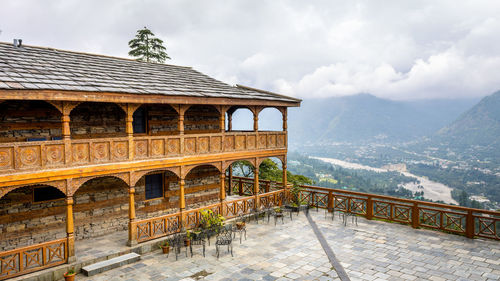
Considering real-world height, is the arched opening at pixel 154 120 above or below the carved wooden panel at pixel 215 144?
above

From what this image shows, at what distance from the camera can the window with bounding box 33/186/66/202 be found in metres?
12.2

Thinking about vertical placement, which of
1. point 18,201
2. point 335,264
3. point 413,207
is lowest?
point 335,264

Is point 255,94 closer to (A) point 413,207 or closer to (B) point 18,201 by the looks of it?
(A) point 413,207

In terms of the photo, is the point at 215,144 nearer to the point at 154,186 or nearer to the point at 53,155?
the point at 154,186

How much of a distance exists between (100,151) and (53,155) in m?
1.47

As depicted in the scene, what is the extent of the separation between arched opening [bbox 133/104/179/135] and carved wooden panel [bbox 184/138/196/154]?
7.23 ft


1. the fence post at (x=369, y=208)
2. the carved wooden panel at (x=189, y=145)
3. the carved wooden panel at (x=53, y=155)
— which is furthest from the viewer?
the fence post at (x=369, y=208)

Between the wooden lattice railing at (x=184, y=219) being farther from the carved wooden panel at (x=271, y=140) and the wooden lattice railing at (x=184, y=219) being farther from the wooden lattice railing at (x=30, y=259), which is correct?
the carved wooden panel at (x=271, y=140)

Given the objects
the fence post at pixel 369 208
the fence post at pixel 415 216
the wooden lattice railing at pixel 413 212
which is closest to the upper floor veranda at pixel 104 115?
the wooden lattice railing at pixel 413 212

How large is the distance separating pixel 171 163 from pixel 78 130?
147 inches

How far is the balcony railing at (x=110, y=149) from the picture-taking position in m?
9.77

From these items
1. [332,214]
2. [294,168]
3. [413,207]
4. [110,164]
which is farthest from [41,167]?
[294,168]

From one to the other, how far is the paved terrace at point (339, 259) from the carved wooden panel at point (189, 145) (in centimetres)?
399

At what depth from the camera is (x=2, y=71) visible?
10211mm
